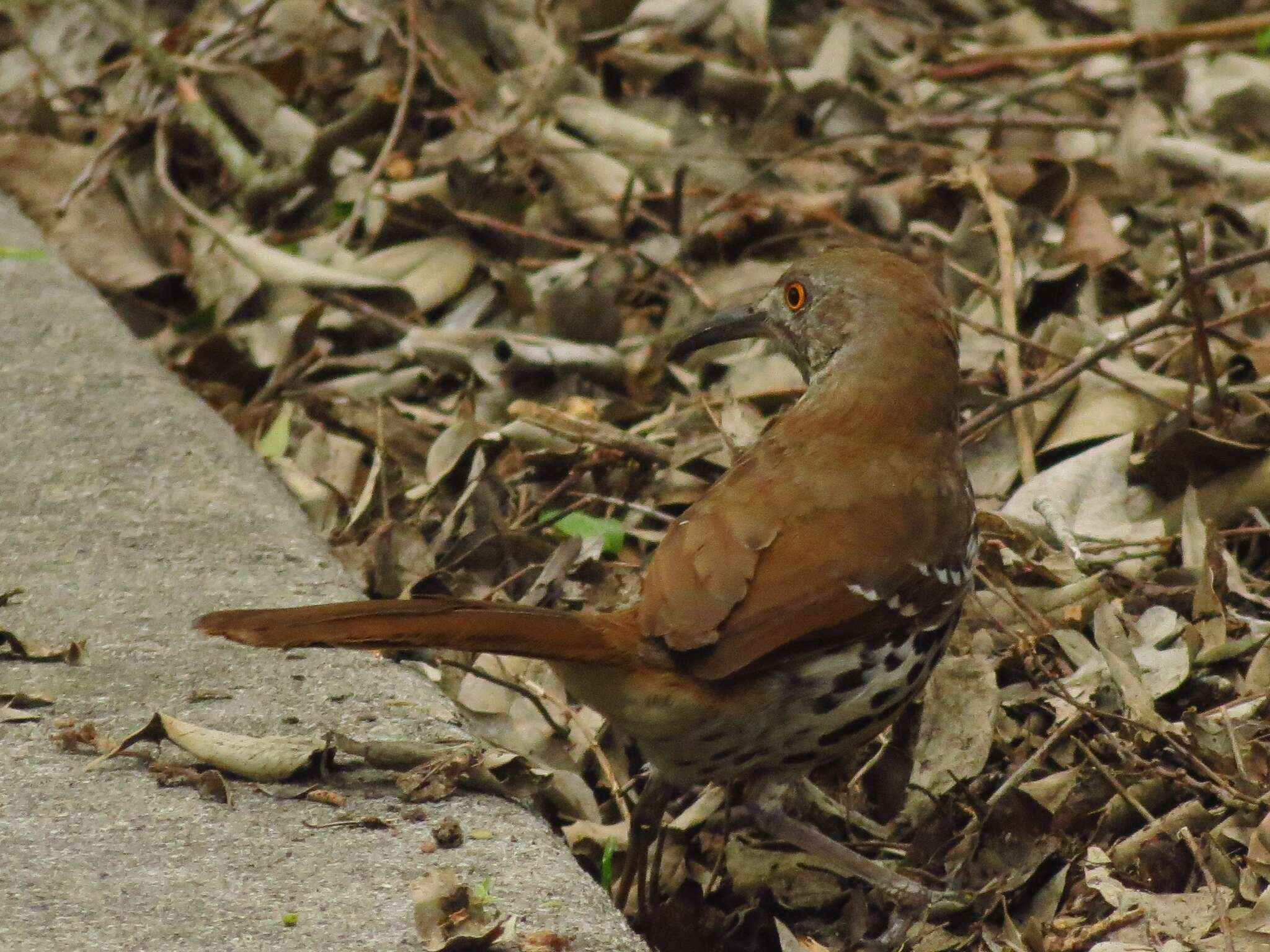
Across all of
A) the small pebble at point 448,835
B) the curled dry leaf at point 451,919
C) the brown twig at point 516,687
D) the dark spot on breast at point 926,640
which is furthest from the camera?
the brown twig at point 516,687

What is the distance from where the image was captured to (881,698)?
3363 millimetres

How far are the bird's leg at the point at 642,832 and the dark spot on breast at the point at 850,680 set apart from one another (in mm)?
419

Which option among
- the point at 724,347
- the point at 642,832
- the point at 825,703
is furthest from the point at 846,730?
the point at 724,347

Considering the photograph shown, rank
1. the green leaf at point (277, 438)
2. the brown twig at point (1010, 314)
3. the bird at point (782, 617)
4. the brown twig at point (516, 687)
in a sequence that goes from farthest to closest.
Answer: the green leaf at point (277, 438) < the brown twig at point (1010, 314) < the brown twig at point (516, 687) < the bird at point (782, 617)

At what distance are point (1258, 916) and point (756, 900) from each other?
1042 mm

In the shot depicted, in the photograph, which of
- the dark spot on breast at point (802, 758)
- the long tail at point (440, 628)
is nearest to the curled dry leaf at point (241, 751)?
the long tail at point (440, 628)

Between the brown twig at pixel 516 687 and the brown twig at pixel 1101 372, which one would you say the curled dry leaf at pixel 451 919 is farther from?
the brown twig at pixel 1101 372

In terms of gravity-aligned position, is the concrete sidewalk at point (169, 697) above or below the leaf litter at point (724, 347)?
above

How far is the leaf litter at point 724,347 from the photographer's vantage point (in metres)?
3.45

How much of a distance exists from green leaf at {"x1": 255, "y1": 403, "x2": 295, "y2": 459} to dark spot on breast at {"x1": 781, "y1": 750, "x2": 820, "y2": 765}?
1.93 m

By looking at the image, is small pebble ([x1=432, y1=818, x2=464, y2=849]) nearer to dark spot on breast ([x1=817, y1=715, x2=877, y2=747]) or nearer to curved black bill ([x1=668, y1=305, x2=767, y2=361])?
dark spot on breast ([x1=817, y1=715, x2=877, y2=747])

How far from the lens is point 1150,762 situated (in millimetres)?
3303

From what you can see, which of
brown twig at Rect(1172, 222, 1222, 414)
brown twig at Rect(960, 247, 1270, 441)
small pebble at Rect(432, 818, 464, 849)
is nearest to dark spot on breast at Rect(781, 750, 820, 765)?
small pebble at Rect(432, 818, 464, 849)

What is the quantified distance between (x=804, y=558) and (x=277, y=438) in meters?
1.99
